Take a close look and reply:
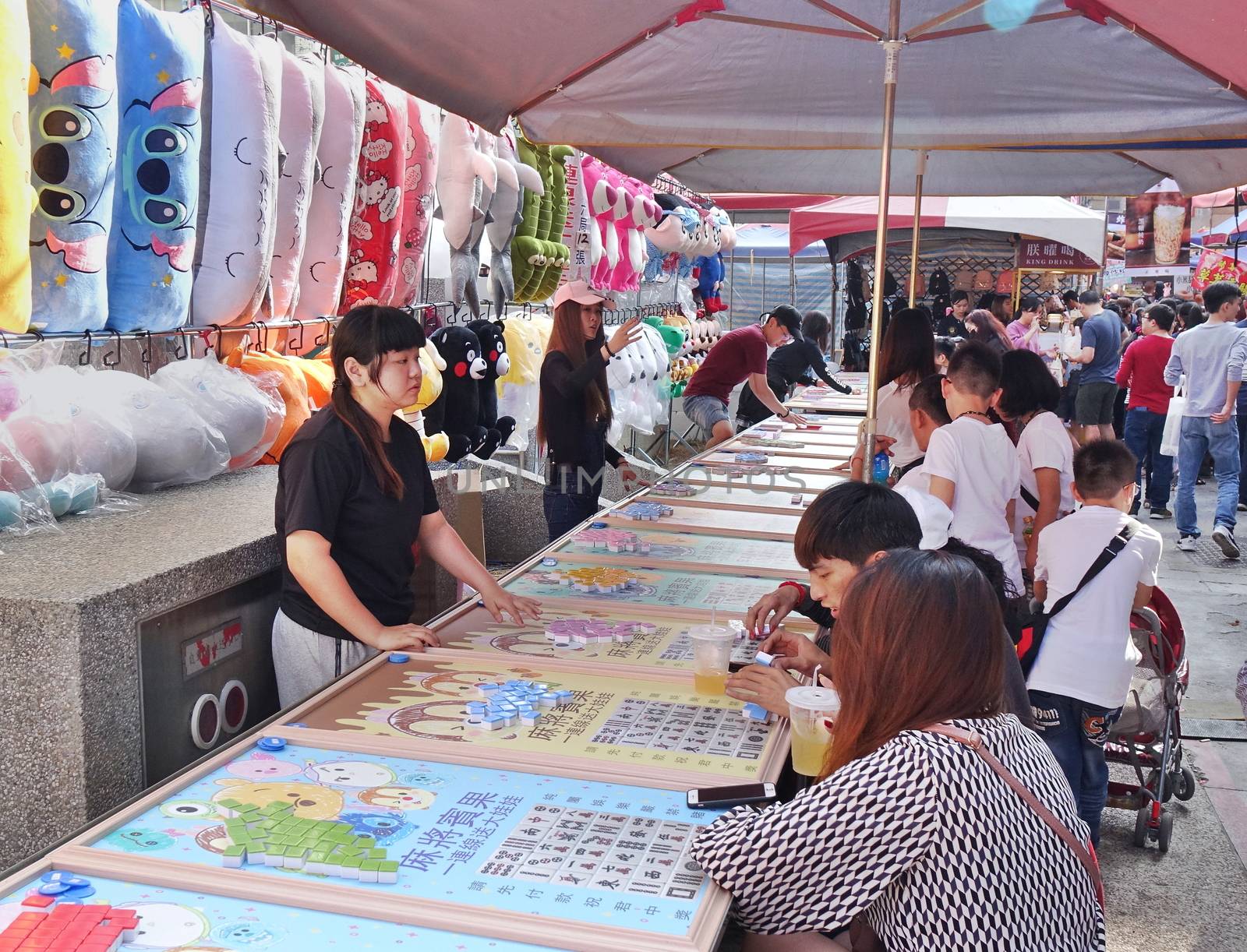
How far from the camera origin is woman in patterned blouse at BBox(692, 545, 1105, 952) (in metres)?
1.28

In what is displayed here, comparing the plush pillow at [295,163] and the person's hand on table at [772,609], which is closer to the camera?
the person's hand on table at [772,609]

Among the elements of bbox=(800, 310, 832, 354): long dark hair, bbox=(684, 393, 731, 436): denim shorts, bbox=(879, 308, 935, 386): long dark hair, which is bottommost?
bbox=(684, 393, 731, 436): denim shorts

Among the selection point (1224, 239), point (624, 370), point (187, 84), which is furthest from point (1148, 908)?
point (1224, 239)

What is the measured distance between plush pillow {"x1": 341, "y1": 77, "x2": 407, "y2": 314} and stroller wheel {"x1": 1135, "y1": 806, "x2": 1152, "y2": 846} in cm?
303

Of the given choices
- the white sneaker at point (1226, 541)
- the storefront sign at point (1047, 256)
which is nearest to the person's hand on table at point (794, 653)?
the white sneaker at point (1226, 541)

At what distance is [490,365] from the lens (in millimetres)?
4543

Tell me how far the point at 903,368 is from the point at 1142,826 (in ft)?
6.35

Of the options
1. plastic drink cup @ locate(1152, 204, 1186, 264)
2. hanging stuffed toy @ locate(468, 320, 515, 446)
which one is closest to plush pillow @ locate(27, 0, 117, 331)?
hanging stuffed toy @ locate(468, 320, 515, 446)

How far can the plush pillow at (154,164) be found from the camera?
2730 mm

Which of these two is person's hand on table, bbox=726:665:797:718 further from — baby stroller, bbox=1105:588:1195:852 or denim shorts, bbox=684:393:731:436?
denim shorts, bbox=684:393:731:436

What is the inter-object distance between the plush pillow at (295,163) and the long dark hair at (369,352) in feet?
4.18

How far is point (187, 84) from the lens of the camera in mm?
2818

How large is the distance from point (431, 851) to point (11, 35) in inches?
76.8

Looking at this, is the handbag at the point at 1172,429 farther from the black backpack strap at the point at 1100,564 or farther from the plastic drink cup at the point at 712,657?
the plastic drink cup at the point at 712,657
